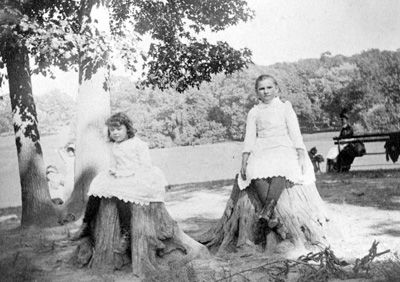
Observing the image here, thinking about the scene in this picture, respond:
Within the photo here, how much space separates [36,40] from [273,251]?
A: 4536 mm

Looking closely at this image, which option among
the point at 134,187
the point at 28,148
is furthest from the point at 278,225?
the point at 28,148

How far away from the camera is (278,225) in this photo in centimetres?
476

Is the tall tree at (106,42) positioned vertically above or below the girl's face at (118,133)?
above

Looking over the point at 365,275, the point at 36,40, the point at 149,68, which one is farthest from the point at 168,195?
the point at 365,275

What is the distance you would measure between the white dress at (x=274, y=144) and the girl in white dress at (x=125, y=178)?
1.09 meters

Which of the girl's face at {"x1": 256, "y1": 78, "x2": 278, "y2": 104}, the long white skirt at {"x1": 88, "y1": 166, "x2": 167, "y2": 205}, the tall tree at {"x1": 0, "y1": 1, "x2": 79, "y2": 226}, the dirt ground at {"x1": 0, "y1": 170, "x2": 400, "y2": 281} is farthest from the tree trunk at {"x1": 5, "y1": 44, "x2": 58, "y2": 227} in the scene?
the girl's face at {"x1": 256, "y1": 78, "x2": 278, "y2": 104}

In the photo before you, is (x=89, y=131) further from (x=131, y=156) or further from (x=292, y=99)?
(x=292, y=99)

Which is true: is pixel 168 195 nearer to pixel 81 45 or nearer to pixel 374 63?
pixel 81 45

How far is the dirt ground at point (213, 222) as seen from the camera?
4.09 m

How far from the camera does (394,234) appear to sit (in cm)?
509

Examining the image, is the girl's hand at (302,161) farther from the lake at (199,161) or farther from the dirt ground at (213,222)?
the lake at (199,161)

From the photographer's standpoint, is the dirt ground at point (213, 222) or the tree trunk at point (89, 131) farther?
the tree trunk at point (89, 131)

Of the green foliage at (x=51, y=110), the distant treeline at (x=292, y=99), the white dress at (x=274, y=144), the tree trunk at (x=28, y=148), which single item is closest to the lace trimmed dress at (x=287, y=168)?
the white dress at (x=274, y=144)

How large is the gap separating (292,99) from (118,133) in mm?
14985
